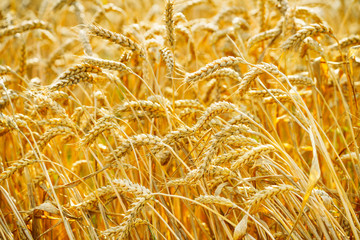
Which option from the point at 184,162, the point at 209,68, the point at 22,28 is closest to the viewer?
the point at 209,68

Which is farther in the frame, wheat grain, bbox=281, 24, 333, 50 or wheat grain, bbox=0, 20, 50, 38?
wheat grain, bbox=0, 20, 50, 38

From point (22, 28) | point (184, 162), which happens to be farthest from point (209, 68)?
point (22, 28)

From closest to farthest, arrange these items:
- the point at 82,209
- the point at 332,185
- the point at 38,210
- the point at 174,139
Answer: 1. the point at 174,139
2. the point at 82,209
3. the point at 38,210
4. the point at 332,185

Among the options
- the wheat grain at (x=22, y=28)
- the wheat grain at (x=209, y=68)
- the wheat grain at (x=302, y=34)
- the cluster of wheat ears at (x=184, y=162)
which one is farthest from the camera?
the wheat grain at (x=22, y=28)

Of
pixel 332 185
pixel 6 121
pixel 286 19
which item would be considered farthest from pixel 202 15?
pixel 6 121

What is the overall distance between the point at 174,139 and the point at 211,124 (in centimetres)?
25

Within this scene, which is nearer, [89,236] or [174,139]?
[174,139]

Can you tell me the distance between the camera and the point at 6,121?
1.59 meters

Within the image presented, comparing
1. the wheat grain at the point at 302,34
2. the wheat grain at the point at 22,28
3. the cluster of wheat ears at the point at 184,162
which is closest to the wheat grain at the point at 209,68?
the cluster of wheat ears at the point at 184,162

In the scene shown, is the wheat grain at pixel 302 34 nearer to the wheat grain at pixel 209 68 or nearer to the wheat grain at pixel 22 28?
the wheat grain at pixel 209 68

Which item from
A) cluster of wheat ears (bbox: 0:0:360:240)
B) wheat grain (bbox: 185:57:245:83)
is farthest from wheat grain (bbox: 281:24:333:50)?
wheat grain (bbox: 185:57:245:83)

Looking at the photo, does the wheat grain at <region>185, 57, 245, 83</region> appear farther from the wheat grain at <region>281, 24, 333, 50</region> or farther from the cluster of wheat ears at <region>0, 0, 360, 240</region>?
the wheat grain at <region>281, 24, 333, 50</region>

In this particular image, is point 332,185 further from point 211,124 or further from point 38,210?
point 38,210

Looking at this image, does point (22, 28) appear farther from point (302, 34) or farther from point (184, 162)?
point (302, 34)
